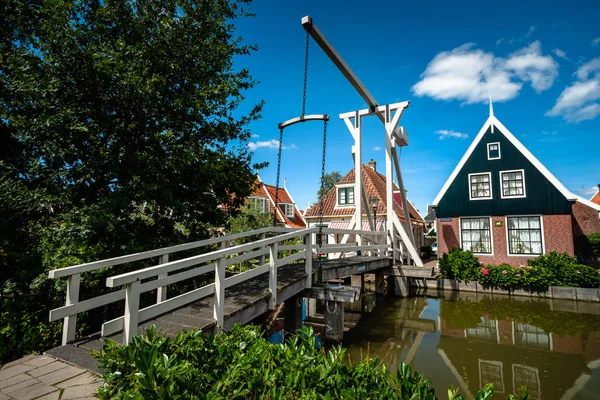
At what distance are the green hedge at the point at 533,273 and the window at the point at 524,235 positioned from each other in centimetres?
208

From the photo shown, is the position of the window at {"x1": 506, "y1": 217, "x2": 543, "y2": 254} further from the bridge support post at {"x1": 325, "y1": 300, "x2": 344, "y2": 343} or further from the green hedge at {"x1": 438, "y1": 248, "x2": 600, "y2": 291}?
the bridge support post at {"x1": 325, "y1": 300, "x2": 344, "y2": 343}

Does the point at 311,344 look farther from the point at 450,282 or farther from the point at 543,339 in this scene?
the point at 450,282

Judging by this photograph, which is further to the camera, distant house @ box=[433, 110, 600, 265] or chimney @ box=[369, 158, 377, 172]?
chimney @ box=[369, 158, 377, 172]

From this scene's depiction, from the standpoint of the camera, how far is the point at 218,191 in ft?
23.2

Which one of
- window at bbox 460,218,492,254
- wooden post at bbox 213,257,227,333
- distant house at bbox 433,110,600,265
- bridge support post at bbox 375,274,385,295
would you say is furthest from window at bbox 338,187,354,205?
wooden post at bbox 213,257,227,333

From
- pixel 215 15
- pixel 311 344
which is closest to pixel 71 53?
pixel 215 15

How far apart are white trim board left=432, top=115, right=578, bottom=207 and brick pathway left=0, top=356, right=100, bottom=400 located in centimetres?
1645

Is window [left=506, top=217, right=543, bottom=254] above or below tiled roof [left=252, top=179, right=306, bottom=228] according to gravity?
below

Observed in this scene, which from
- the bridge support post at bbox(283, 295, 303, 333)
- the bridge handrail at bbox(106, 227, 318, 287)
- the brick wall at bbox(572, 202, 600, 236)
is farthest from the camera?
the brick wall at bbox(572, 202, 600, 236)

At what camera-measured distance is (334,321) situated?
22.8 ft

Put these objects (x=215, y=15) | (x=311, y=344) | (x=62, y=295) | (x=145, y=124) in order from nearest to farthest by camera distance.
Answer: (x=311, y=344) < (x=62, y=295) < (x=145, y=124) < (x=215, y=15)

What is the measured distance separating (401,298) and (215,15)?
37.7 ft

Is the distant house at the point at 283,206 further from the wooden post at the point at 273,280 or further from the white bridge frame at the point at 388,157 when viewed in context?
the wooden post at the point at 273,280

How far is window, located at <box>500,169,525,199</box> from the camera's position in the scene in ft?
47.9
